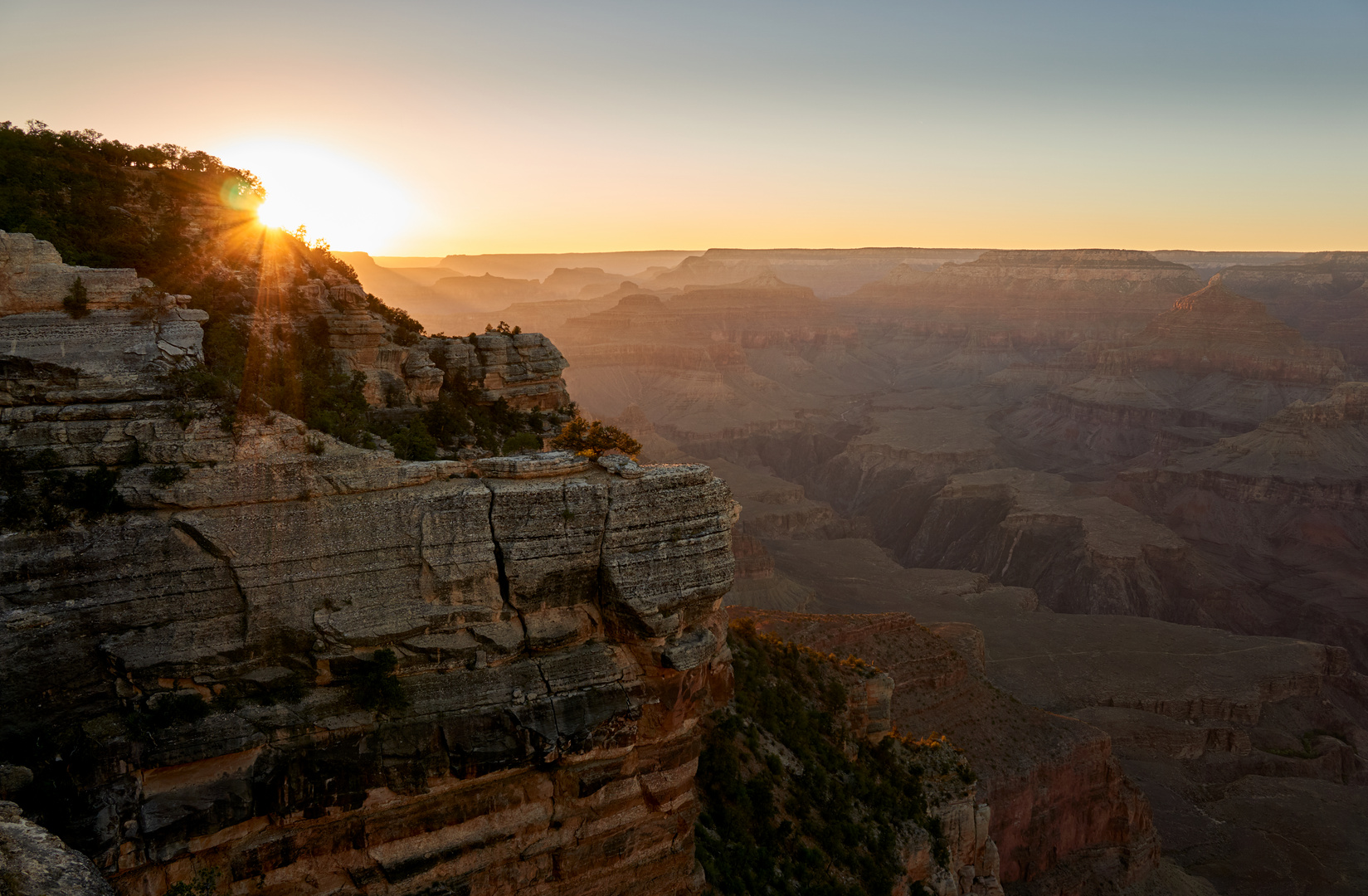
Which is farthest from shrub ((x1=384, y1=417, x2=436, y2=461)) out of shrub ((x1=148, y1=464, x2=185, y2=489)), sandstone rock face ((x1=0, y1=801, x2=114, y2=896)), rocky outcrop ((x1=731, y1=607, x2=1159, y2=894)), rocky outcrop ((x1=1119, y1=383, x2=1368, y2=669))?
rocky outcrop ((x1=1119, y1=383, x2=1368, y2=669))

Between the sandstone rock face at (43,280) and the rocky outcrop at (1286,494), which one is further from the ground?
the sandstone rock face at (43,280)

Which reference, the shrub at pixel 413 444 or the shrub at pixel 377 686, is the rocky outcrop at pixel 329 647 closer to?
the shrub at pixel 377 686

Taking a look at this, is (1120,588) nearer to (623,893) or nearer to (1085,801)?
(1085,801)

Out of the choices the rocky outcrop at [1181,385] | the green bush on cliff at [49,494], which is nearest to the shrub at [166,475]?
the green bush on cliff at [49,494]

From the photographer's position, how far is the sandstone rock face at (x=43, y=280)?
17812mm

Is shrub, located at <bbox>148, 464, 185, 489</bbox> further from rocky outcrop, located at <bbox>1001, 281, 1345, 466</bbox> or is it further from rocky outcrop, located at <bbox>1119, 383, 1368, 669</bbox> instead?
rocky outcrop, located at <bbox>1001, 281, 1345, 466</bbox>

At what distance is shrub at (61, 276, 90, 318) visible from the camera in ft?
59.2

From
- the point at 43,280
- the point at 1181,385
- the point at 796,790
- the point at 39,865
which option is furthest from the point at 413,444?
the point at 1181,385

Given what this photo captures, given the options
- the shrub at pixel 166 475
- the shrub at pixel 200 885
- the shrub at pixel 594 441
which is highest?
the shrub at pixel 166 475

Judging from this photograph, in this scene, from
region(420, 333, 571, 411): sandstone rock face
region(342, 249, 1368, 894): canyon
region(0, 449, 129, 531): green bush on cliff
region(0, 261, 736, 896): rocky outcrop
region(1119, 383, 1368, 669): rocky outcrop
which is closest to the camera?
region(0, 449, 129, 531): green bush on cliff

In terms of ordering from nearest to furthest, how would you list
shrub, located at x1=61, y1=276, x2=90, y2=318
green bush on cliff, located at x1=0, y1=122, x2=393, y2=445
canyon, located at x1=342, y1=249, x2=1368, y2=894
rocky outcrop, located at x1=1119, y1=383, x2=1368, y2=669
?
shrub, located at x1=61, y1=276, x2=90, y2=318 < green bush on cliff, located at x1=0, y1=122, x2=393, y2=445 < canyon, located at x1=342, y1=249, x2=1368, y2=894 < rocky outcrop, located at x1=1119, y1=383, x2=1368, y2=669

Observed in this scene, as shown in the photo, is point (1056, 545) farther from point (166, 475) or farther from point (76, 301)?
point (76, 301)

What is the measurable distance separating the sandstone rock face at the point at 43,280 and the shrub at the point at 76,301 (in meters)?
0.07

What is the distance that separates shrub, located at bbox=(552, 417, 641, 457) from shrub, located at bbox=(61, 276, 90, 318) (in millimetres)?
10958
